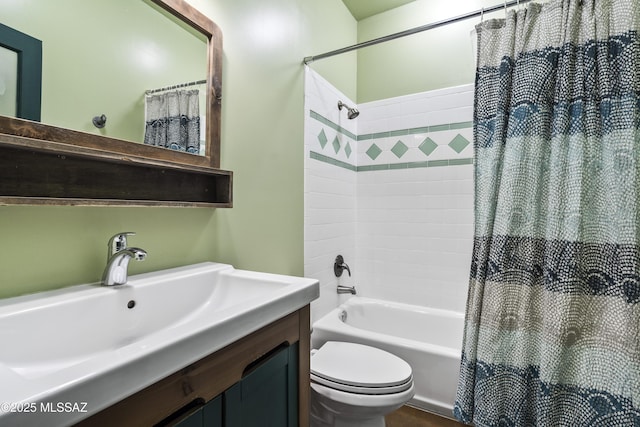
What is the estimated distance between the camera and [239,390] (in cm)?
72

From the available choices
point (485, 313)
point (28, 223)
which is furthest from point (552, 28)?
point (28, 223)

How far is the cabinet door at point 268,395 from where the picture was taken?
710mm

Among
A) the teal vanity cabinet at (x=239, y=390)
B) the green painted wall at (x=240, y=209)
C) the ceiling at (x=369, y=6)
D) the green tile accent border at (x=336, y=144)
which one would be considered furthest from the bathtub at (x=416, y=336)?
the ceiling at (x=369, y=6)

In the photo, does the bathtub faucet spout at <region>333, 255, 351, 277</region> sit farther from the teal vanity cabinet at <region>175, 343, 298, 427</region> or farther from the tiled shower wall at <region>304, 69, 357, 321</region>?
the teal vanity cabinet at <region>175, 343, 298, 427</region>

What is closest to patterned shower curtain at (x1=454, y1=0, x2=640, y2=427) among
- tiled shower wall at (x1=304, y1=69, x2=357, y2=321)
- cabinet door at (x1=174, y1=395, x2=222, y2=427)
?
tiled shower wall at (x1=304, y1=69, x2=357, y2=321)

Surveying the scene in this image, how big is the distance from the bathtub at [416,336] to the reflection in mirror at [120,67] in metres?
1.28

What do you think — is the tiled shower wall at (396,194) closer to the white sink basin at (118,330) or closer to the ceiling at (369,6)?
the ceiling at (369,6)

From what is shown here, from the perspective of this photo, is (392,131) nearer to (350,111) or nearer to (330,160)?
(350,111)

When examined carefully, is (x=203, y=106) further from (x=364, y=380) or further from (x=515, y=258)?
(x=515, y=258)

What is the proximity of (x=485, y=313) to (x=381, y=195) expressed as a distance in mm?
1219

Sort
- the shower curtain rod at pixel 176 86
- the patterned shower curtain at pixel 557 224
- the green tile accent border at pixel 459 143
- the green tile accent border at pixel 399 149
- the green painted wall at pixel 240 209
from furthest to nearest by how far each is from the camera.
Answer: the green tile accent border at pixel 399 149, the green tile accent border at pixel 459 143, the patterned shower curtain at pixel 557 224, the shower curtain rod at pixel 176 86, the green painted wall at pixel 240 209

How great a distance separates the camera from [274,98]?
5.19 feet

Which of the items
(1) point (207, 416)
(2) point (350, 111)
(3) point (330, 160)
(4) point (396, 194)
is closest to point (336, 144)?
(3) point (330, 160)

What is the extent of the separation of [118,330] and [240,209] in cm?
67
